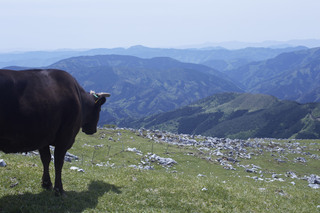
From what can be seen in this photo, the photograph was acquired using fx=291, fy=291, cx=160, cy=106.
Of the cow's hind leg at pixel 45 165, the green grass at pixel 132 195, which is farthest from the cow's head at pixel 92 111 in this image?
the green grass at pixel 132 195

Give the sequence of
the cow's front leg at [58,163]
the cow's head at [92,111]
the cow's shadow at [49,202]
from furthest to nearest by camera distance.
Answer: the cow's head at [92,111], the cow's front leg at [58,163], the cow's shadow at [49,202]

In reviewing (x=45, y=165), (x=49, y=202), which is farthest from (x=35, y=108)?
(x=49, y=202)

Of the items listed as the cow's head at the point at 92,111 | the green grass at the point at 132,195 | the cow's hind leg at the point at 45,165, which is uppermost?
the cow's head at the point at 92,111

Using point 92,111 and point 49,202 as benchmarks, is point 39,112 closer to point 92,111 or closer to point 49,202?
point 49,202

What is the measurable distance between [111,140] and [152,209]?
37.5 meters

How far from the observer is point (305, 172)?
140 feet

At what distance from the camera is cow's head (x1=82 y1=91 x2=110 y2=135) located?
42.0ft

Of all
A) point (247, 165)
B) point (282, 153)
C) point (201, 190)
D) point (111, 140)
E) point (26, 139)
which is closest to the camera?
point (26, 139)

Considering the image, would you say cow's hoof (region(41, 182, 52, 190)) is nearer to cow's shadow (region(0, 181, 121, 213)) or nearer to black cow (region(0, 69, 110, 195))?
black cow (region(0, 69, 110, 195))

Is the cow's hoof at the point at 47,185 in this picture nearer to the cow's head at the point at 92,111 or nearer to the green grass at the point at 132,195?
the green grass at the point at 132,195

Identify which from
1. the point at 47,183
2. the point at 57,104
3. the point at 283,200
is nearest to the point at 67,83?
the point at 57,104

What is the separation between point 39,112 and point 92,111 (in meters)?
3.47

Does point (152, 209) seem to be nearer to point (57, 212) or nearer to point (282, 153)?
point (57, 212)

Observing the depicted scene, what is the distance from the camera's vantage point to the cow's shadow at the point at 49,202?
9773mm
